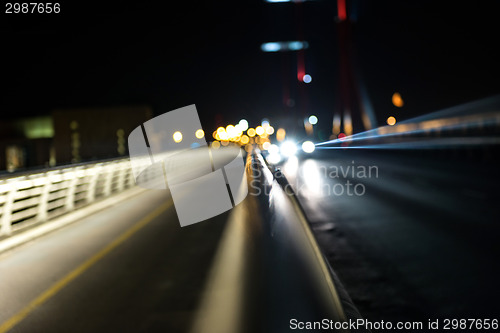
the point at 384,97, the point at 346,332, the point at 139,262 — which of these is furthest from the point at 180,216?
the point at 384,97

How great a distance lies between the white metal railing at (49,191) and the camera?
1165cm

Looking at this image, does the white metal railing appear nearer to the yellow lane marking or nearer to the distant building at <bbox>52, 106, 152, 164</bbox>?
the yellow lane marking

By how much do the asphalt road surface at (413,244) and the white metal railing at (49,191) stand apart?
6.27 m

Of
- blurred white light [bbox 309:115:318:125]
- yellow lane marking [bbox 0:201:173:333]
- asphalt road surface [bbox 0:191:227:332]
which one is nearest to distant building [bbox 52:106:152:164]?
blurred white light [bbox 309:115:318:125]

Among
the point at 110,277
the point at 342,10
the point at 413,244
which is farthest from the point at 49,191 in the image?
the point at 342,10

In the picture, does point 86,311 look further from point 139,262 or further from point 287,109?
point 287,109

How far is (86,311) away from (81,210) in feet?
31.4

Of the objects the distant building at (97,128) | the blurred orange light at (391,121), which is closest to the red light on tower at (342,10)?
the blurred orange light at (391,121)

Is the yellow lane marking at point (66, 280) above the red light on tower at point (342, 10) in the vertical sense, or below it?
below

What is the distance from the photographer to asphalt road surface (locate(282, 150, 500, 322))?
20.4 ft

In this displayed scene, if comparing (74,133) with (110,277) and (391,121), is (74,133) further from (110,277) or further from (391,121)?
(110,277)

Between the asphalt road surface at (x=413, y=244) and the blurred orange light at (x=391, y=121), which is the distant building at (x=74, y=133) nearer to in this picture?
the blurred orange light at (x=391, y=121)

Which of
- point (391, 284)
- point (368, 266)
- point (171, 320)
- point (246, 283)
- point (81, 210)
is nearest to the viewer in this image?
point (171, 320)

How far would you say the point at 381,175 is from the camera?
82.7ft
